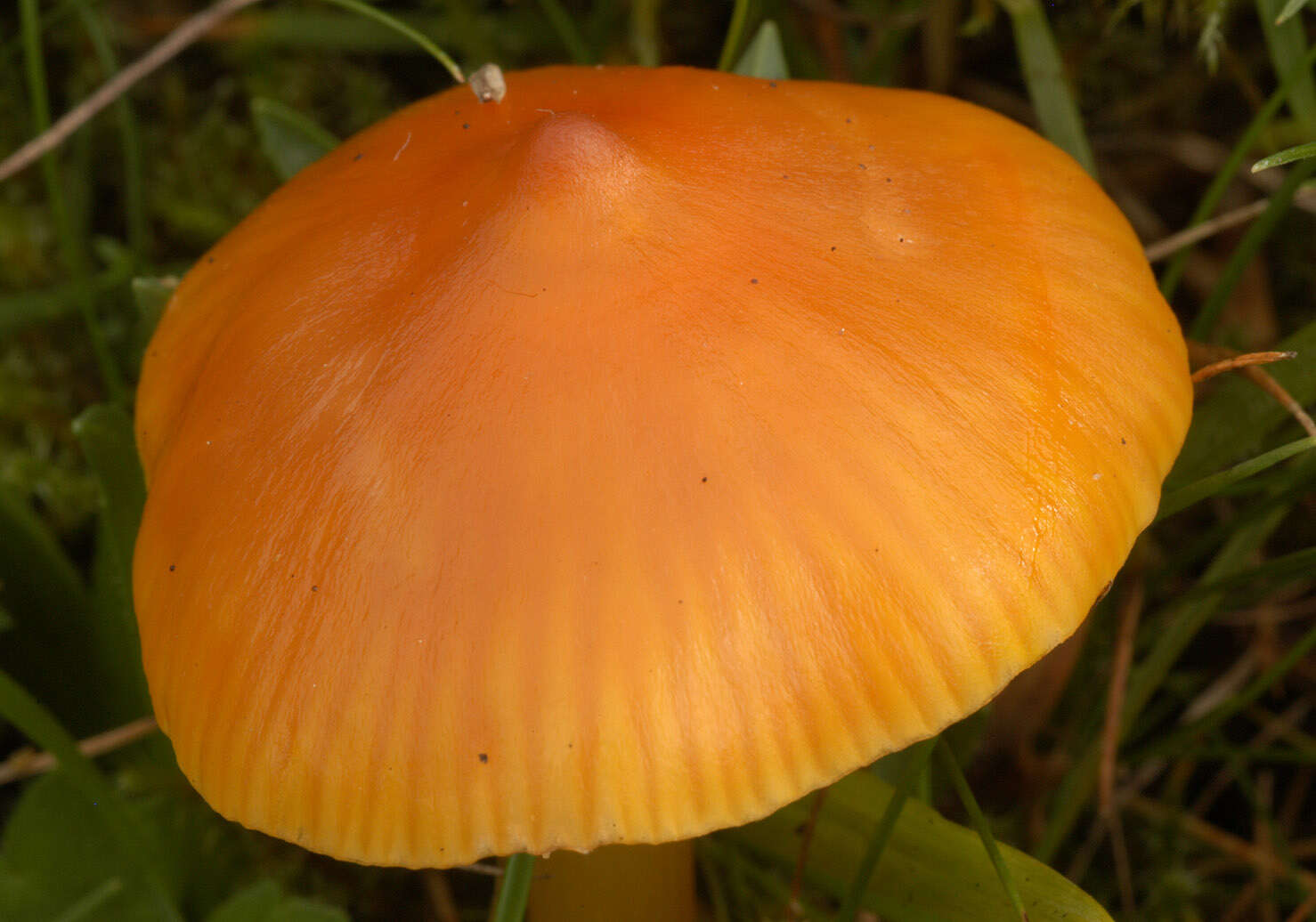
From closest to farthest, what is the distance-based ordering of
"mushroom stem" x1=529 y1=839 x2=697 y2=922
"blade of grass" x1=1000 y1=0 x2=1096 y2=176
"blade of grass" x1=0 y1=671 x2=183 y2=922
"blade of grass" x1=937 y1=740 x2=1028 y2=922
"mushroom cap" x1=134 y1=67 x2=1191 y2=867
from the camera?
"mushroom cap" x1=134 y1=67 x2=1191 y2=867 < "blade of grass" x1=937 y1=740 x2=1028 y2=922 < "blade of grass" x1=0 y1=671 x2=183 y2=922 < "mushroom stem" x1=529 y1=839 x2=697 y2=922 < "blade of grass" x1=1000 y1=0 x2=1096 y2=176

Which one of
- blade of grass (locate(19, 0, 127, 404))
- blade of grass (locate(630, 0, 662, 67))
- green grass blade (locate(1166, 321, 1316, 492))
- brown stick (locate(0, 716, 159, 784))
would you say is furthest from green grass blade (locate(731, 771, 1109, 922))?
blade of grass (locate(630, 0, 662, 67))

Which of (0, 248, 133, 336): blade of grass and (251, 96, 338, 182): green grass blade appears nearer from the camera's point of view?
(251, 96, 338, 182): green grass blade

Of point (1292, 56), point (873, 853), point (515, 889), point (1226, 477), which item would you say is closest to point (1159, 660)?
point (1226, 477)

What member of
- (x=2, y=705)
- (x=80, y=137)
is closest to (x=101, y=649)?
(x=2, y=705)

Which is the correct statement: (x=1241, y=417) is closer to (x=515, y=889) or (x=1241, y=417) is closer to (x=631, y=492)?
(x=631, y=492)

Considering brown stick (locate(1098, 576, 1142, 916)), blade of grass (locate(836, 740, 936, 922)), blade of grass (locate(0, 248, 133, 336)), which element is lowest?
brown stick (locate(1098, 576, 1142, 916))

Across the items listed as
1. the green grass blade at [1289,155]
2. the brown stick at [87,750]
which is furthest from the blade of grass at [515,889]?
the green grass blade at [1289,155]

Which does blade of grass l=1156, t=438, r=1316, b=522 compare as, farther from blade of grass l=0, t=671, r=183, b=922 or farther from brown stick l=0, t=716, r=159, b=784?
brown stick l=0, t=716, r=159, b=784

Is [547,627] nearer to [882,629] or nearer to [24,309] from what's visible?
[882,629]
